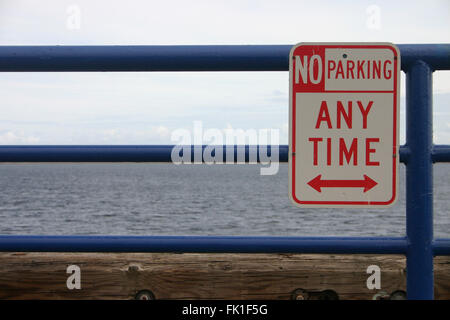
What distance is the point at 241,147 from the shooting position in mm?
1642

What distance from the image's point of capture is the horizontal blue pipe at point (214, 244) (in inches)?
64.4

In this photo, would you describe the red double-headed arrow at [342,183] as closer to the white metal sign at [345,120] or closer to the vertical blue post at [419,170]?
the white metal sign at [345,120]

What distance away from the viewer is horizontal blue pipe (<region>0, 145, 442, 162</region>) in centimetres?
161

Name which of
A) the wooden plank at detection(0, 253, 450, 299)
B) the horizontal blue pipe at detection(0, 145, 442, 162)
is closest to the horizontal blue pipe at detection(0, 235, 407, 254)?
the horizontal blue pipe at detection(0, 145, 442, 162)

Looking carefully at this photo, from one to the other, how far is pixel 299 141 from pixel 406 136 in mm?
321

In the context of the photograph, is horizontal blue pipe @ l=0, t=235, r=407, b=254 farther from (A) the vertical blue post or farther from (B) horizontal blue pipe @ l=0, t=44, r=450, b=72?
(B) horizontal blue pipe @ l=0, t=44, r=450, b=72

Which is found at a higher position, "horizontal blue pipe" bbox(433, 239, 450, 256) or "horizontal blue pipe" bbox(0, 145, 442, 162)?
"horizontal blue pipe" bbox(0, 145, 442, 162)

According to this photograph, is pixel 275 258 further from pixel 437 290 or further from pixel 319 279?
pixel 437 290

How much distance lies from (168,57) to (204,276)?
1.29m

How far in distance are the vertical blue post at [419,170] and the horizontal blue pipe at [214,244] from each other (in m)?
0.05

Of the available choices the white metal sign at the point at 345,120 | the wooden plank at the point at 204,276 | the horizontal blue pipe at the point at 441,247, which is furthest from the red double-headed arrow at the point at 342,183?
the wooden plank at the point at 204,276

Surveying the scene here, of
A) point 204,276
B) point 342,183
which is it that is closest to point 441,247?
point 342,183

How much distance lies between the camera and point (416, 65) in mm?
1620

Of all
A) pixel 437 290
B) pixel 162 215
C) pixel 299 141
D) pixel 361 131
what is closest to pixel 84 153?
pixel 299 141
